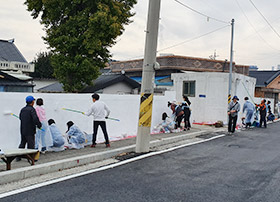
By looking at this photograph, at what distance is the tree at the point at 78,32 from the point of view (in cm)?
1648

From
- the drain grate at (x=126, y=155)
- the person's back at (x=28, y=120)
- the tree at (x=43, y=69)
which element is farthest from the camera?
the tree at (x=43, y=69)

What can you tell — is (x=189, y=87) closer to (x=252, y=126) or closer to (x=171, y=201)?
(x=252, y=126)

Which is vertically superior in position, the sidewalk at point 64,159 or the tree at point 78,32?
the tree at point 78,32

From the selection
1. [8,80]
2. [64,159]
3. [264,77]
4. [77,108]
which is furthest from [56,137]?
[264,77]

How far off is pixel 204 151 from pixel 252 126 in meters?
8.93

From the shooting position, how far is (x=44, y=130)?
7285 mm

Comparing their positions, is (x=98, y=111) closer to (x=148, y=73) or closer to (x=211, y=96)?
(x=148, y=73)

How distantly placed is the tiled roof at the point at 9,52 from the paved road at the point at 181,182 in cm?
2342

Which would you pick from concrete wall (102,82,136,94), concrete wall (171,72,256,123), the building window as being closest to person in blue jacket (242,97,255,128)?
concrete wall (171,72,256,123)

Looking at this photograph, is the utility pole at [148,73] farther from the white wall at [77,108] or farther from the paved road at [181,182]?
the white wall at [77,108]

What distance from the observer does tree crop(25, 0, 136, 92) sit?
54.1 ft

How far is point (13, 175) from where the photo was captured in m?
5.48

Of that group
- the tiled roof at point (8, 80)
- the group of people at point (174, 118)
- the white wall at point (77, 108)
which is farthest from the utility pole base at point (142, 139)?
the tiled roof at point (8, 80)

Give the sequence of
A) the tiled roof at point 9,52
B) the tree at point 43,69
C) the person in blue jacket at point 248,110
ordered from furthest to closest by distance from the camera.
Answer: the tree at point 43,69 < the tiled roof at point 9,52 < the person in blue jacket at point 248,110
